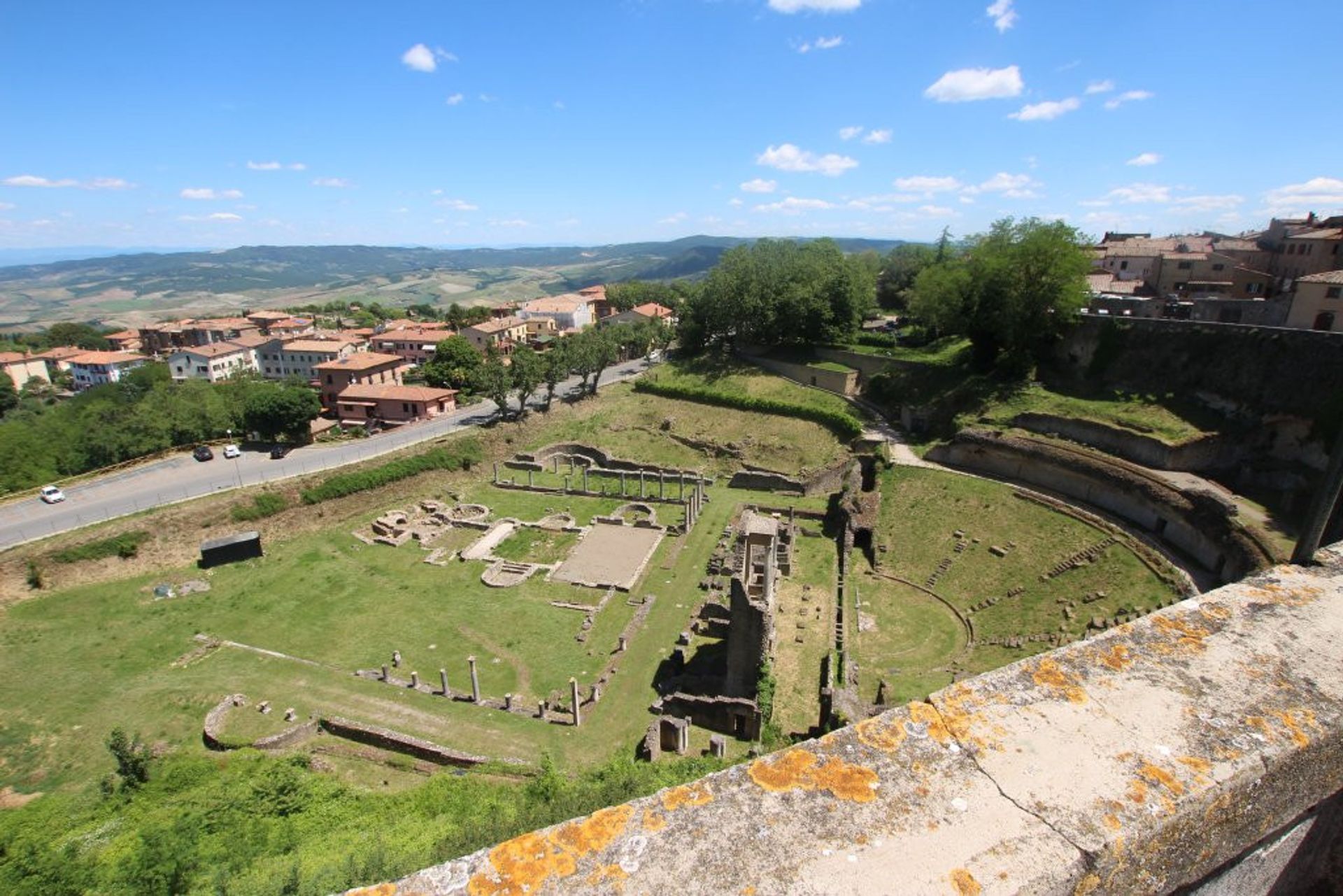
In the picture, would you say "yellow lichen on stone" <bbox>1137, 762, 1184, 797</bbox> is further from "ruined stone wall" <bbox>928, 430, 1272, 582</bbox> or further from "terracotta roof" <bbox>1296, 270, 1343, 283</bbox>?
"terracotta roof" <bbox>1296, 270, 1343, 283</bbox>

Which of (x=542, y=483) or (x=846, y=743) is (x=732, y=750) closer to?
(x=846, y=743)

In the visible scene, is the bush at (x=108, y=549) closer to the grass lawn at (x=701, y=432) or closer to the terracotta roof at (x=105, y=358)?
the grass lawn at (x=701, y=432)

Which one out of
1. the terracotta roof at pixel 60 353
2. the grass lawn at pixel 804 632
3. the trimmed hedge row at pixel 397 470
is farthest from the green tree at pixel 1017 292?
the terracotta roof at pixel 60 353

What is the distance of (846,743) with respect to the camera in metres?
3.71

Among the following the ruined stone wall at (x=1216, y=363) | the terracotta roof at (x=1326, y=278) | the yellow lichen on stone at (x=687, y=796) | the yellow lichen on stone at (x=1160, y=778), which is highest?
the terracotta roof at (x=1326, y=278)

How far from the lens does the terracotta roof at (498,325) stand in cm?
9275

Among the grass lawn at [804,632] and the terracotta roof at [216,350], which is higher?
the terracotta roof at [216,350]

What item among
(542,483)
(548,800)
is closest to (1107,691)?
(548,800)

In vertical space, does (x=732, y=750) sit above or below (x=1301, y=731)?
below

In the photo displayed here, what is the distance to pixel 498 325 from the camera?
96.4 m

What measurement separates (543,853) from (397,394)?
62242 millimetres

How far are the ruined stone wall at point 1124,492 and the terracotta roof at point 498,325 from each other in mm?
69543

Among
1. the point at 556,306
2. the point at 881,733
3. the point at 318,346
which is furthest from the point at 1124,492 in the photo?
the point at 556,306

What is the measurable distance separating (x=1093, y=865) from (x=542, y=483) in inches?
1732
